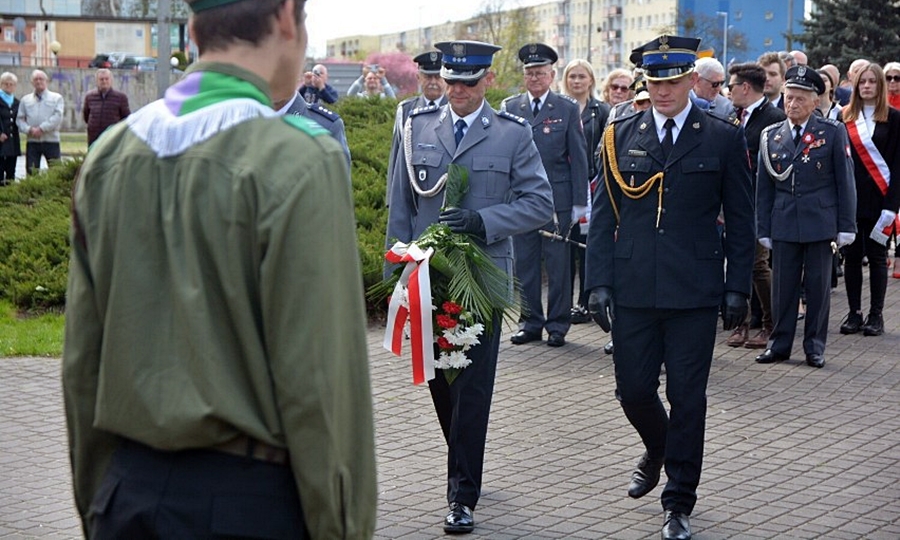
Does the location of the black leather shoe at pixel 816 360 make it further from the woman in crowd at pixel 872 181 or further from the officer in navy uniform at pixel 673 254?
the officer in navy uniform at pixel 673 254

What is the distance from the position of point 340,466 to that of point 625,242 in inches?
157

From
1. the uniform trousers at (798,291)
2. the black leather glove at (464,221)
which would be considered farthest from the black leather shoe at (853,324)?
the black leather glove at (464,221)

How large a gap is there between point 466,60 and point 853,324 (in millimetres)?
6712

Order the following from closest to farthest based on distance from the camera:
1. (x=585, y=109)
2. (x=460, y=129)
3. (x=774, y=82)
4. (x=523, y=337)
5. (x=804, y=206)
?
1. (x=460, y=129)
2. (x=804, y=206)
3. (x=523, y=337)
4. (x=585, y=109)
5. (x=774, y=82)

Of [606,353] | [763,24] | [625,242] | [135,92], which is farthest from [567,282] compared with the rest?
[763,24]

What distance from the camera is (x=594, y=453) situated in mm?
7781

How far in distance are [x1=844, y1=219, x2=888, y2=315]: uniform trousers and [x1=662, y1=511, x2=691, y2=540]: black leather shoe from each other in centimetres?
640

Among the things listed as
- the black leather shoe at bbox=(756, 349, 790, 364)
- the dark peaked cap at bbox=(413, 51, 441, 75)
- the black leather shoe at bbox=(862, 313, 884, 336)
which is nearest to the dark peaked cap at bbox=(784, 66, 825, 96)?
the black leather shoe at bbox=(756, 349, 790, 364)

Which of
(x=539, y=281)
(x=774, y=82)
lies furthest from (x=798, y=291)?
(x=774, y=82)

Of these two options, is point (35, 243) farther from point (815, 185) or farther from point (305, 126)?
point (305, 126)

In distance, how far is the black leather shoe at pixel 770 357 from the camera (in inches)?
420

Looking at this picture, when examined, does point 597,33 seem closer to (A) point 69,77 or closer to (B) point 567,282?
(A) point 69,77

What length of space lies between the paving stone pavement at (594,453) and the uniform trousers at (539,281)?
467 mm

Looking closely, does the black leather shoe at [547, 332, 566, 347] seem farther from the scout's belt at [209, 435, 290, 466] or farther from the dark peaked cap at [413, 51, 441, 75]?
the scout's belt at [209, 435, 290, 466]
